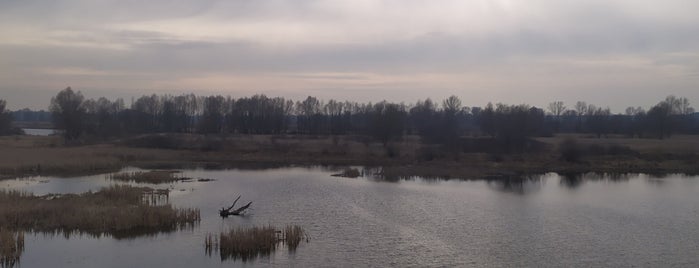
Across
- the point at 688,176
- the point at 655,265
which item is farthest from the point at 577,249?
the point at 688,176

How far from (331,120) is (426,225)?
270 feet

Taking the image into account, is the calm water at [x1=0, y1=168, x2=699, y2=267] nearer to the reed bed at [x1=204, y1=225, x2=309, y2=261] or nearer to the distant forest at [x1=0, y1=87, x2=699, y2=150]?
the reed bed at [x1=204, y1=225, x2=309, y2=261]

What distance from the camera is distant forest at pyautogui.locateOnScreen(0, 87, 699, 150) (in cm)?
6825

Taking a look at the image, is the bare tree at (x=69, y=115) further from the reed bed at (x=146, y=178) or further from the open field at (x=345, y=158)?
the reed bed at (x=146, y=178)

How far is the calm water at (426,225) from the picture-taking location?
17.7 metres

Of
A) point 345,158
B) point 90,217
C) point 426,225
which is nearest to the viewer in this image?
point 90,217

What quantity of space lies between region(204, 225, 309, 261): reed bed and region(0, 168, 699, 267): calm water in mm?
414

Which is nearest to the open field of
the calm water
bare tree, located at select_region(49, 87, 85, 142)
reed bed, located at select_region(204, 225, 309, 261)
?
bare tree, located at select_region(49, 87, 85, 142)

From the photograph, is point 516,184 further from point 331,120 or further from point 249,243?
point 331,120

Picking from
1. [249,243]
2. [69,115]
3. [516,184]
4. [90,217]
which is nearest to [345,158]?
[516,184]

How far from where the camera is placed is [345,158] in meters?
58.0

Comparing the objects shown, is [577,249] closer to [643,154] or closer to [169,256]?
[169,256]

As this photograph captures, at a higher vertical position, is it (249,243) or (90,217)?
(90,217)

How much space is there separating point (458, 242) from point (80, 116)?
60.1 m
